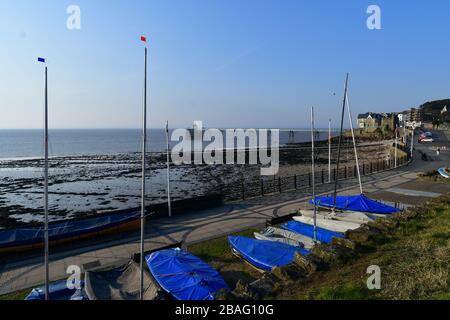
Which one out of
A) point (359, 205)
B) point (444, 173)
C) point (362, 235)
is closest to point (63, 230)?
point (362, 235)

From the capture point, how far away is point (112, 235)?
18.1 meters

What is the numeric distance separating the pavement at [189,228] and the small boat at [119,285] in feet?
10.5

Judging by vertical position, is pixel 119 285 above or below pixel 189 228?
above

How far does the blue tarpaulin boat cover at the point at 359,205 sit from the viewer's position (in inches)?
722

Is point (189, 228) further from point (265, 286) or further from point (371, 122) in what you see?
point (371, 122)

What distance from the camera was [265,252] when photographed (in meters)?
12.8

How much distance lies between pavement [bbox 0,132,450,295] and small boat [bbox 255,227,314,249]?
2563 millimetres

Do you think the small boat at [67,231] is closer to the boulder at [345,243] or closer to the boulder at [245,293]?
the boulder at [345,243]

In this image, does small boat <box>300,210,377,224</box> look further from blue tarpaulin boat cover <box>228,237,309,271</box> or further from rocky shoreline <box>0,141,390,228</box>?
rocky shoreline <box>0,141,390,228</box>

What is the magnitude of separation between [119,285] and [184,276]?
2065 millimetres

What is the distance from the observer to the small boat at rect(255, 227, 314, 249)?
47.5 ft

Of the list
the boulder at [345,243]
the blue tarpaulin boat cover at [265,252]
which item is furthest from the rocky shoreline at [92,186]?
the boulder at [345,243]

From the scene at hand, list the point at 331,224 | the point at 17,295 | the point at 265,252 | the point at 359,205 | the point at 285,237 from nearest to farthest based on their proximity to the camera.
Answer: the point at 17,295 → the point at 265,252 → the point at 285,237 → the point at 331,224 → the point at 359,205

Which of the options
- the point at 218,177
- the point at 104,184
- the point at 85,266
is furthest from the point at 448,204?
the point at 104,184
